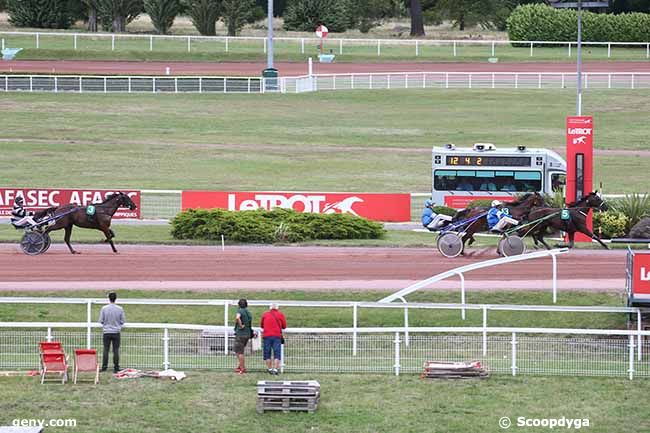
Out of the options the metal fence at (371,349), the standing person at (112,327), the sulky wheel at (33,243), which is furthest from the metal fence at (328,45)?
the standing person at (112,327)

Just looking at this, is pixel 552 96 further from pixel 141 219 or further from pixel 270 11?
pixel 141 219

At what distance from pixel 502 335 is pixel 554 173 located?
52.5 feet

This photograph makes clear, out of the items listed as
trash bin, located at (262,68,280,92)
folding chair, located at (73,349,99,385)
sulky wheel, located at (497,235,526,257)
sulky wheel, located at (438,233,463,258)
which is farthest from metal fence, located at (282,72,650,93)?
folding chair, located at (73,349,99,385)

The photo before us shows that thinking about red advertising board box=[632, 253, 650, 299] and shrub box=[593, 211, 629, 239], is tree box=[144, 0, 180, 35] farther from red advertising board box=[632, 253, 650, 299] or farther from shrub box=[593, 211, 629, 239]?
red advertising board box=[632, 253, 650, 299]

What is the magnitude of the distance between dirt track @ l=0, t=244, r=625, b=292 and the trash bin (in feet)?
99.1

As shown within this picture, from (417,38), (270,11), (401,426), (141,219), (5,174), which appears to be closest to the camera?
(401,426)

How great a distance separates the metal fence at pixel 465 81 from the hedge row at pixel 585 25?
1114 cm

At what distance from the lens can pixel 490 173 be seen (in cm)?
3541

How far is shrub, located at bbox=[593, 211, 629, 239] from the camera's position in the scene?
98.5 feet

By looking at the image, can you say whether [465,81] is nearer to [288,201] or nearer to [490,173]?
[490,173]

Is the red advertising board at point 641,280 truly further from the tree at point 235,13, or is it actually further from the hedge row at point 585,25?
the tree at point 235,13

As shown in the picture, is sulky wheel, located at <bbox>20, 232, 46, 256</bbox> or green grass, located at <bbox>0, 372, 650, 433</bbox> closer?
green grass, located at <bbox>0, 372, 650, 433</bbox>

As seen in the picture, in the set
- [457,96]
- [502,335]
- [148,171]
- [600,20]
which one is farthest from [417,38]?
[502,335]

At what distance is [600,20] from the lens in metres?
72.0
